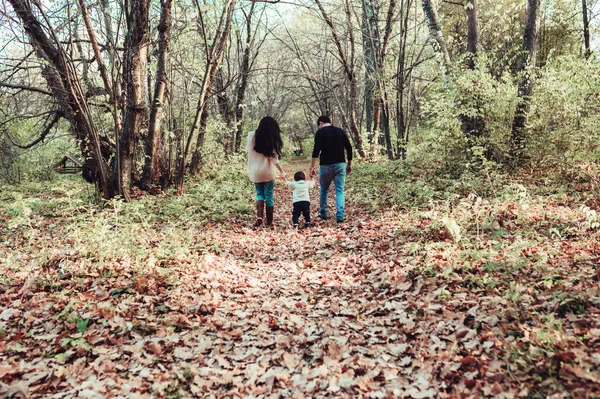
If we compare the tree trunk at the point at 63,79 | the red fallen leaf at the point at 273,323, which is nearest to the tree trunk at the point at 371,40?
the tree trunk at the point at 63,79

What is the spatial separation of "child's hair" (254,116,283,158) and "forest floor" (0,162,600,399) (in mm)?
2027

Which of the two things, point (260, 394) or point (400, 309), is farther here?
point (400, 309)

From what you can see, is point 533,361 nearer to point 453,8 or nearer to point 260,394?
point 260,394

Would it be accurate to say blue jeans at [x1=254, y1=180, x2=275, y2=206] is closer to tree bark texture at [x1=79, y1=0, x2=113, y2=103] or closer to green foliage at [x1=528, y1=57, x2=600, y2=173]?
tree bark texture at [x1=79, y1=0, x2=113, y2=103]

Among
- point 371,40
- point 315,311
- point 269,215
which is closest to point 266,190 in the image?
point 269,215

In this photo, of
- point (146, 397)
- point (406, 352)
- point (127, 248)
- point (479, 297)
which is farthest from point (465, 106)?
point (146, 397)

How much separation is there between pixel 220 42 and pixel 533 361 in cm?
1064

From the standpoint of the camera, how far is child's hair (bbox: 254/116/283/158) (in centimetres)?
762

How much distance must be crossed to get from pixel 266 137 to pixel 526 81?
6.88 meters

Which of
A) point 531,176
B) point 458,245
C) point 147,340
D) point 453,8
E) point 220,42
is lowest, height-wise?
point 147,340

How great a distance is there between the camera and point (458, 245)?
550cm

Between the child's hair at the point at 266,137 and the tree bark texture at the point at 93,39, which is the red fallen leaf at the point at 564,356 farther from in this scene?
the tree bark texture at the point at 93,39

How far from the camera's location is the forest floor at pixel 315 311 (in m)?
3.06

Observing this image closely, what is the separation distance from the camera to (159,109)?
32.4 ft
